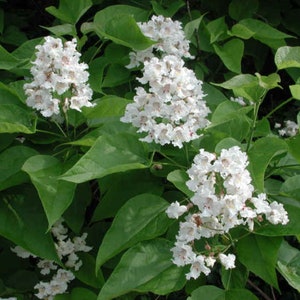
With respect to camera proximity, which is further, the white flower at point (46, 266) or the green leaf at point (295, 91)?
the white flower at point (46, 266)

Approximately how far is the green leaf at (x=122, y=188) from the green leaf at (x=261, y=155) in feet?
1.00

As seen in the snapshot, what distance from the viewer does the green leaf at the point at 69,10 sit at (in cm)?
222

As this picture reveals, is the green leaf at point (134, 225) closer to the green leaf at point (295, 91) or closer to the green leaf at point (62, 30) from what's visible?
the green leaf at point (295, 91)

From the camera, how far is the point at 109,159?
1.60 m

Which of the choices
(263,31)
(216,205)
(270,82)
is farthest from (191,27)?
(216,205)

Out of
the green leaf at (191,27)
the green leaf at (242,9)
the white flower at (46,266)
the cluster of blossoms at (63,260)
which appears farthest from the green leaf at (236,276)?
the green leaf at (242,9)

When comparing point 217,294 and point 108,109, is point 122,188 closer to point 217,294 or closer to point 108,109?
point 108,109

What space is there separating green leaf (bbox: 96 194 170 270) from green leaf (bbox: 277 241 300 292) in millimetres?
346

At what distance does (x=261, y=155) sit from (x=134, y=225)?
1.30ft

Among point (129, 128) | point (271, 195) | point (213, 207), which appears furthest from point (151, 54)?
point (213, 207)

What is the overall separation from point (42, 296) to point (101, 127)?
0.54m

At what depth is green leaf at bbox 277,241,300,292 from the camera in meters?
1.59

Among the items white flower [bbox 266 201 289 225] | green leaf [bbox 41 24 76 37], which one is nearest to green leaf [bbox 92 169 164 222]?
white flower [bbox 266 201 289 225]

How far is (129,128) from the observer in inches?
72.4
